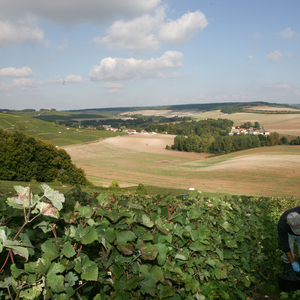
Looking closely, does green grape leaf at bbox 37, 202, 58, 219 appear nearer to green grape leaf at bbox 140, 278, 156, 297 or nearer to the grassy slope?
green grape leaf at bbox 140, 278, 156, 297

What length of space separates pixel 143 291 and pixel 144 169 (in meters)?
56.9

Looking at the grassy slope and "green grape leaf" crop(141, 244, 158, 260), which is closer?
"green grape leaf" crop(141, 244, 158, 260)

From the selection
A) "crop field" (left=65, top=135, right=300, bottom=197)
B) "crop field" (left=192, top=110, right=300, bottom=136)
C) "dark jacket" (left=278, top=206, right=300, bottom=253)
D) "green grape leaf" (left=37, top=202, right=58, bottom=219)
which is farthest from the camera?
"crop field" (left=192, top=110, right=300, bottom=136)

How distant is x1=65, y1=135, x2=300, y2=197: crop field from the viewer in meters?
40.0

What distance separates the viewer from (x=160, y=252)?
2605mm

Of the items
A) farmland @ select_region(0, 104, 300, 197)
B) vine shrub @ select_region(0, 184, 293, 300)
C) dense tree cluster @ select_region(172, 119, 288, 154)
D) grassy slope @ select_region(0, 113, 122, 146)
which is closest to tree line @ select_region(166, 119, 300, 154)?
dense tree cluster @ select_region(172, 119, 288, 154)

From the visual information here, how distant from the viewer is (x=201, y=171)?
2190 inches

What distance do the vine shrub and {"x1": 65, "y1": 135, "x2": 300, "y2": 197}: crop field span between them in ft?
108

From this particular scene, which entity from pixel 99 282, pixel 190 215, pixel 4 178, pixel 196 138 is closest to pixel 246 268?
pixel 190 215

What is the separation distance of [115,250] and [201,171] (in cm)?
5462

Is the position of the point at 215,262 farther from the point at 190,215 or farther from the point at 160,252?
the point at 160,252

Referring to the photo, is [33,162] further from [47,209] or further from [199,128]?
[199,128]

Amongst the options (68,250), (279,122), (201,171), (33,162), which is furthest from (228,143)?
(68,250)

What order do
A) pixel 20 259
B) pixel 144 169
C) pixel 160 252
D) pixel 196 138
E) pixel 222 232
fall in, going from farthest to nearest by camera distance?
pixel 196 138
pixel 144 169
pixel 222 232
pixel 160 252
pixel 20 259
